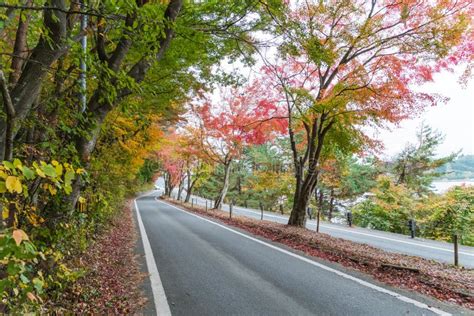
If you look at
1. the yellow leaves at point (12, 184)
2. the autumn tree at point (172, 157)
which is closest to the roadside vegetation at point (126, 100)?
the yellow leaves at point (12, 184)

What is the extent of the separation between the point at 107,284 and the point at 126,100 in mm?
3066

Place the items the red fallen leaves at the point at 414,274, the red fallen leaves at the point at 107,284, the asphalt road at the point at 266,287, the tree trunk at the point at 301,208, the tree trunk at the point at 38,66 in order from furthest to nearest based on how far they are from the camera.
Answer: the tree trunk at the point at 301,208, the red fallen leaves at the point at 414,274, the asphalt road at the point at 266,287, the red fallen leaves at the point at 107,284, the tree trunk at the point at 38,66

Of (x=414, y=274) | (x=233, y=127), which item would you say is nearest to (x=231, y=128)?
(x=233, y=127)

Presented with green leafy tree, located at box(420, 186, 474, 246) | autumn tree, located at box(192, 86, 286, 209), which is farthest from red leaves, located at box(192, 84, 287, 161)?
green leafy tree, located at box(420, 186, 474, 246)

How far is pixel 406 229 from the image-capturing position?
19.0 meters

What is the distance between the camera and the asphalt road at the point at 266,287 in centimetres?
397

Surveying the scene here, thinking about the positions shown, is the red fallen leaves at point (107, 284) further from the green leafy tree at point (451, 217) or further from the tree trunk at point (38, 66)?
the green leafy tree at point (451, 217)

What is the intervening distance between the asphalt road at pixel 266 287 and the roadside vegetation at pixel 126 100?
1047 mm

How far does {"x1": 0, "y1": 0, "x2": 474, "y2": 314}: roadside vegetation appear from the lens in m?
2.48

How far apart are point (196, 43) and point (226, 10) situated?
3.19 ft

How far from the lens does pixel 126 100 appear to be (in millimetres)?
4145

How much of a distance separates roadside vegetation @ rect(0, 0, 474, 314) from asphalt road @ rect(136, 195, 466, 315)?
1047 millimetres

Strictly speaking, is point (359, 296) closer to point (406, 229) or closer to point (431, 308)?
point (431, 308)

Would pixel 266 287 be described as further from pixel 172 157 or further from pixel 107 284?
pixel 172 157
